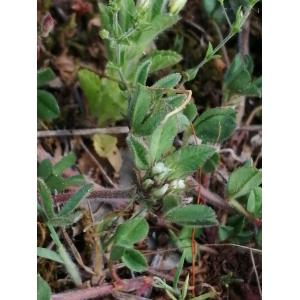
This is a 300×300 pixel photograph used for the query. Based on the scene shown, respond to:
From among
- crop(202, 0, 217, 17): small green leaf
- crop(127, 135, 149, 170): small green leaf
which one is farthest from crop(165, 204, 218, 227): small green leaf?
crop(202, 0, 217, 17): small green leaf

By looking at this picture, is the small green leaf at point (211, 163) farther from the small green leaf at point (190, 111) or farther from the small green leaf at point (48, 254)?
the small green leaf at point (48, 254)

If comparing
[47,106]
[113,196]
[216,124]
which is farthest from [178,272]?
[47,106]

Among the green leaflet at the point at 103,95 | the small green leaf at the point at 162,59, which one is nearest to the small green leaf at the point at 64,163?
the green leaflet at the point at 103,95

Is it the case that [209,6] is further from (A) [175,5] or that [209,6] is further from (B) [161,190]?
(B) [161,190]

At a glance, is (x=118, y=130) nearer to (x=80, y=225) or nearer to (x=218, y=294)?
(x=80, y=225)
